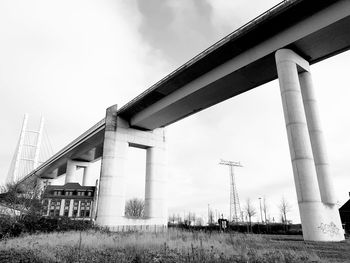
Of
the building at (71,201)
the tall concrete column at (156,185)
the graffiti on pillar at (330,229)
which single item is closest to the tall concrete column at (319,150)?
the graffiti on pillar at (330,229)

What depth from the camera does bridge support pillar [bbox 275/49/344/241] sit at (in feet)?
57.0

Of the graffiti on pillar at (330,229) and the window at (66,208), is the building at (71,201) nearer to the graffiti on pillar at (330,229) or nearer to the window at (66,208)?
the window at (66,208)

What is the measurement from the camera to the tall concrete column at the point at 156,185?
3766cm

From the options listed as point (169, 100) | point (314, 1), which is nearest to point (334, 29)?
point (314, 1)

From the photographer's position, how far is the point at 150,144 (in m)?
40.3

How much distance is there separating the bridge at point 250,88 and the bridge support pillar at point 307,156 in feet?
0.20

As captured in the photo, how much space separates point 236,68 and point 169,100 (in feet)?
32.9

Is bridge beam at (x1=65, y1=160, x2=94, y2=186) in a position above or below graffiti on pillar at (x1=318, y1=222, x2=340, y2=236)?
above

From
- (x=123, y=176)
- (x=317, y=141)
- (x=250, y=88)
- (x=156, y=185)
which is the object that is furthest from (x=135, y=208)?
(x=317, y=141)

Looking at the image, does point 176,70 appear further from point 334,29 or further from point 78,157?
point 78,157

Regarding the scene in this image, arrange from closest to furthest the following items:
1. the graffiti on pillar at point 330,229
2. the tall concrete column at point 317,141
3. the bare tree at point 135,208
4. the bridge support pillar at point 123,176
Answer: the graffiti on pillar at point 330,229
the tall concrete column at point 317,141
the bridge support pillar at point 123,176
the bare tree at point 135,208

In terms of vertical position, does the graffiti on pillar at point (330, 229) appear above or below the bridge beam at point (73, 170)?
below

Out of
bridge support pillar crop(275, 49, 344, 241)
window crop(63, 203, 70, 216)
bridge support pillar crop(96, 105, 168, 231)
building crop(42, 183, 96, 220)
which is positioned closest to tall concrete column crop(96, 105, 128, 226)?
bridge support pillar crop(96, 105, 168, 231)

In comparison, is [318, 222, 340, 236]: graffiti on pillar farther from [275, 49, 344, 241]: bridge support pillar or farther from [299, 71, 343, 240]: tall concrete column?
[299, 71, 343, 240]: tall concrete column
